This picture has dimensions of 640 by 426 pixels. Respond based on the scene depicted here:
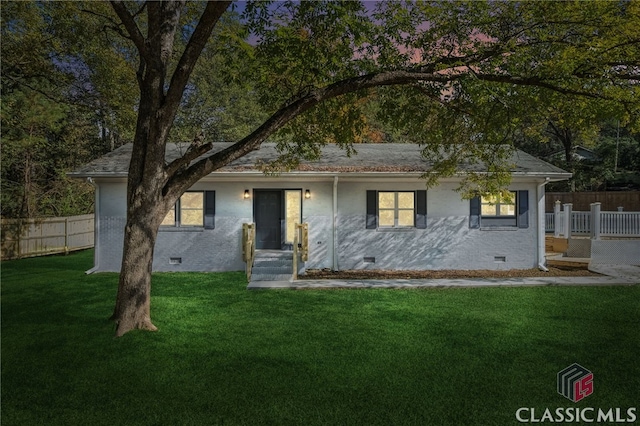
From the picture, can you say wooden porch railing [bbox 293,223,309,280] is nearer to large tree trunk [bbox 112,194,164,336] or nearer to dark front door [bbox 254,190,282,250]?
dark front door [bbox 254,190,282,250]

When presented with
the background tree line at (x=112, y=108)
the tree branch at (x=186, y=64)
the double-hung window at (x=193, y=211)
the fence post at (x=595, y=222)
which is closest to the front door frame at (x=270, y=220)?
the double-hung window at (x=193, y=211)

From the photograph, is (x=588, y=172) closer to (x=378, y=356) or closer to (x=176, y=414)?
(x=378, y=356)

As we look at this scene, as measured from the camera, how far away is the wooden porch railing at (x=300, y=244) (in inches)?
436

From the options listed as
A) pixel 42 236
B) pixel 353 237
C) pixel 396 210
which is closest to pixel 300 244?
pixel 353 237

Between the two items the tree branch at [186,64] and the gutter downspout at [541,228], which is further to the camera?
the gutter downspout at [541,228]

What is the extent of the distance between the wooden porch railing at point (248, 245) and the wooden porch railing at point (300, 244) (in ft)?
3.83

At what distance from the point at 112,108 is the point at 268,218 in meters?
6.40

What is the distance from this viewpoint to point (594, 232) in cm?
1393

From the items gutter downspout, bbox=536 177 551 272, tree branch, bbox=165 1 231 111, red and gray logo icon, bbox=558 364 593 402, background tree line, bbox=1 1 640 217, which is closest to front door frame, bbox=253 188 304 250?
background tree line, bbox=1 1 640 217

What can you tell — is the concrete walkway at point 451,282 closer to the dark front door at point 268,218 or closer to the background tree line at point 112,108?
the dark front door at point 268,218

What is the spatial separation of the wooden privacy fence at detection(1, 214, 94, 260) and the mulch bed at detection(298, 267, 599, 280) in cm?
1132

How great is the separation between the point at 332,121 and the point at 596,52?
480 centimetres

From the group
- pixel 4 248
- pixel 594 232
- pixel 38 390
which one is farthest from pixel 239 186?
pixel 594 232

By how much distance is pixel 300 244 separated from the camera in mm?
12000
